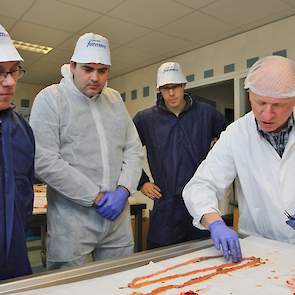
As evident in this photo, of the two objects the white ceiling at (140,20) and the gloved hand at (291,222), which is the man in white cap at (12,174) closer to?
the gloved hand at (291,222)

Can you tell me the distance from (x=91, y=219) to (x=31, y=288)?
529 mm

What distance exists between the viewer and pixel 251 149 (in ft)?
4.19

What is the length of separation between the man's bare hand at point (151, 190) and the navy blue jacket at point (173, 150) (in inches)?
2.0

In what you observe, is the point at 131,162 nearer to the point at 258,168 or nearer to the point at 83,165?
the point at 83,165

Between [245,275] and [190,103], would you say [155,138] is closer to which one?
[190,103]

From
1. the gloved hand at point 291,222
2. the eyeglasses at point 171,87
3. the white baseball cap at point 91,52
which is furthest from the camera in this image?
the eyeglasses at point 171,87

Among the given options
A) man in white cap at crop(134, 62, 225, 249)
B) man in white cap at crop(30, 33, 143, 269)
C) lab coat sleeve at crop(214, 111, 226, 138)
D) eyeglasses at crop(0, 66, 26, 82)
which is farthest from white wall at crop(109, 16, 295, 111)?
eyeglasses at crop(0, 66, 26, 82)

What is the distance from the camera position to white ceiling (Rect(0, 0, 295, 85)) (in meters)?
2.66

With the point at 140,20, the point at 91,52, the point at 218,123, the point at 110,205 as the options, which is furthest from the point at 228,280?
the point at 140,20

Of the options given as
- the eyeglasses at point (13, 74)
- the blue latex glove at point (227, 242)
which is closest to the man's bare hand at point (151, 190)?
the blue latex glove at point (227, 242)

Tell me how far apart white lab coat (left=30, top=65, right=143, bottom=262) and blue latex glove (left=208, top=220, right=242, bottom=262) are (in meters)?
0.46

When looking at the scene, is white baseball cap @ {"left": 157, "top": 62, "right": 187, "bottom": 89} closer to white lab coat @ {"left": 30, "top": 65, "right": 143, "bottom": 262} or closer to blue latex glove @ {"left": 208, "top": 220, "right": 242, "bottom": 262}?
white lab coat @ {"left": 30, "top": 65, "right": 143, "bottom": 262}

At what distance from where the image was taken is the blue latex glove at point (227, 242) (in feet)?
3.42

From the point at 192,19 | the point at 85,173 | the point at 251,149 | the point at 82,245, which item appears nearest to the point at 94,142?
the point at 85,173
